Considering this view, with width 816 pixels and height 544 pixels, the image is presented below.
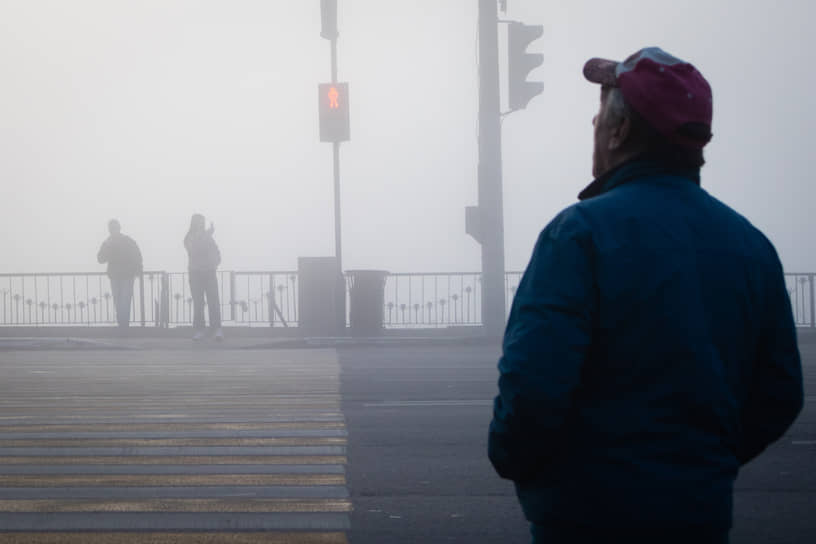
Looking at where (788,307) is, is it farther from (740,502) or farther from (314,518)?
(740,502)

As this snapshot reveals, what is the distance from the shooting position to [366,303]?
2203cm

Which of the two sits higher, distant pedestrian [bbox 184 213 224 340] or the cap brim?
the cap brim

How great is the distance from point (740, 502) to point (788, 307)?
4.26 m

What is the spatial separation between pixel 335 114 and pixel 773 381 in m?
19.0

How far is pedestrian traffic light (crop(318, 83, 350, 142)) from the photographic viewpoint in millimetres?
21312

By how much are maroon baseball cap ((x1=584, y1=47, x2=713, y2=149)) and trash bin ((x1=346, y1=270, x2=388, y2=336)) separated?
19.3 m

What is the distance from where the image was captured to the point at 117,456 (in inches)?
305

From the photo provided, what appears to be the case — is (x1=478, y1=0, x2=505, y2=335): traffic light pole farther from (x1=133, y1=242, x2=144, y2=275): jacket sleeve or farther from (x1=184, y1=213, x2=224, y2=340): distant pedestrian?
(x1=133, y1=242, x2=144, y2=275): jacket sleeve

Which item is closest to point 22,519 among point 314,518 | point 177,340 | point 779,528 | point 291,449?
point 314,518

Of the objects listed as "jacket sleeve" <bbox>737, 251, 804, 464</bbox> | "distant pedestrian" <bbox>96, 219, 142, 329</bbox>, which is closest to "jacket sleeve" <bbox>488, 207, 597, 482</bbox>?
"jacket sleeve" <bbox>737, 251, 804, 464</bbox>

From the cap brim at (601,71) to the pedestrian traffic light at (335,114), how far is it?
61.2ft

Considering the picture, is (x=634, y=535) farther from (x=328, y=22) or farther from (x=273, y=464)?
(x=328, y=22)

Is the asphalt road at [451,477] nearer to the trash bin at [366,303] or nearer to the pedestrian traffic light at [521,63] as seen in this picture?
the pedestrian traffic light at [521,63]

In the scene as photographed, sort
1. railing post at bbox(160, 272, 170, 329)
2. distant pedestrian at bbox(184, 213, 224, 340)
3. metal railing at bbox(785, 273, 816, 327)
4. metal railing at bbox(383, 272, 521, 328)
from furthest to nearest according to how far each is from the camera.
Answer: metal railing at bbox(383, 272, 521, 328), railing post at bbox(160, 272, 170, 329), metal railing at bbox(785, 273, 816, 327), distant pedestrian at bbox(184, 213, 224, 340)
